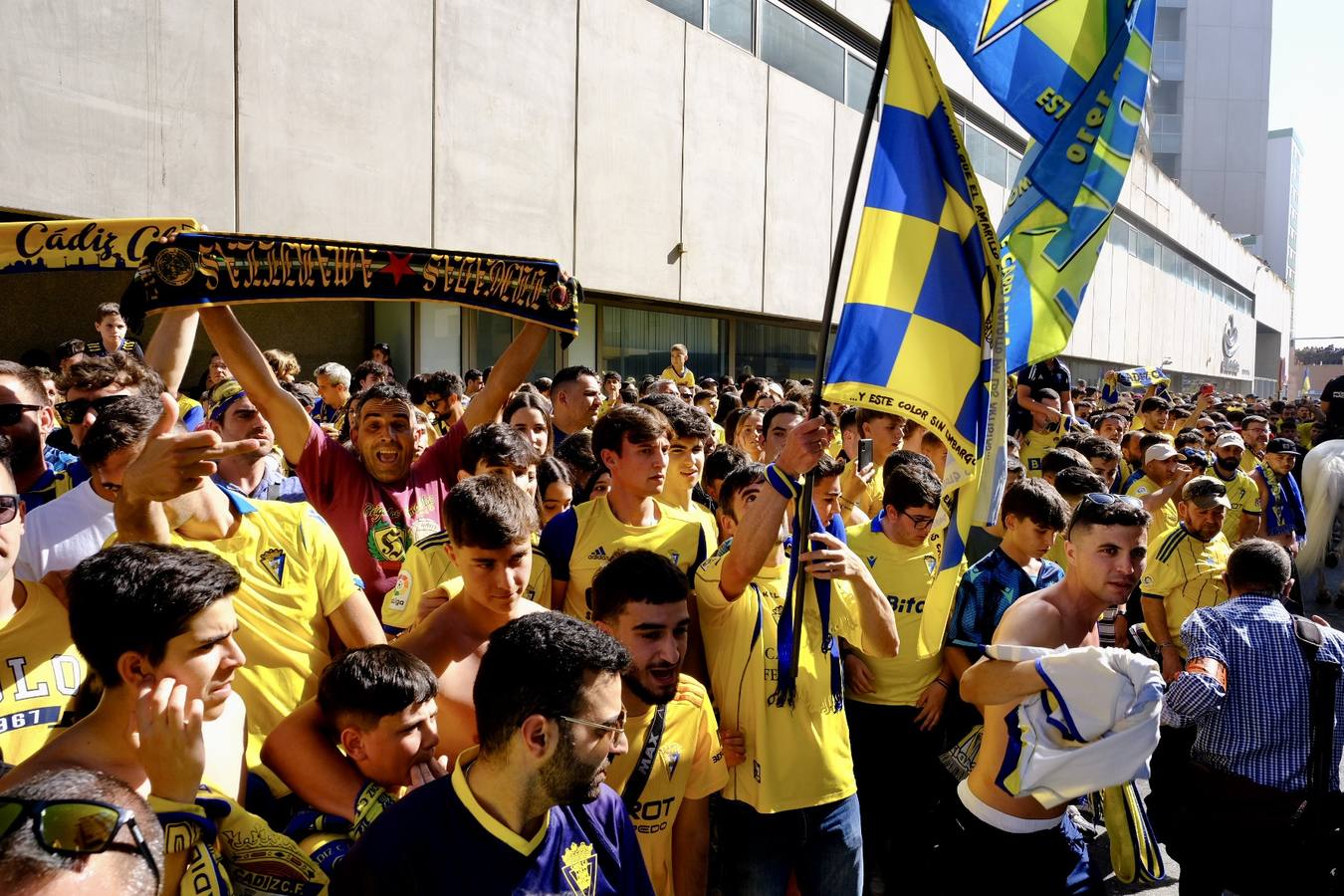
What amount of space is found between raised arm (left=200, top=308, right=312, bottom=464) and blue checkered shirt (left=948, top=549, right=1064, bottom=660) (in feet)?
9.58

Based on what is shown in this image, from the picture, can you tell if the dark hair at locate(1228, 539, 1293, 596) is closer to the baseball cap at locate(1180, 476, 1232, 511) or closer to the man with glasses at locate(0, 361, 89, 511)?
the baseball cap at locate(1180, 476, 1232, 511)

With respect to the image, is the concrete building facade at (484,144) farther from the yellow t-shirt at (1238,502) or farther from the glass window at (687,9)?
the yellow t-shirt at (1238,502)

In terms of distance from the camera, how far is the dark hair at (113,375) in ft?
14.1

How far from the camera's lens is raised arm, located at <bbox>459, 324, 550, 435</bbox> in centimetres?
455

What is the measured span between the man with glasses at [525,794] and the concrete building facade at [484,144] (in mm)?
9706

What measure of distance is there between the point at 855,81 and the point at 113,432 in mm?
21686

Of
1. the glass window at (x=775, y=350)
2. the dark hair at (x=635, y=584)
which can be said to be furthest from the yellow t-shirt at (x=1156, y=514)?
the glass window at (x=775, y=350)

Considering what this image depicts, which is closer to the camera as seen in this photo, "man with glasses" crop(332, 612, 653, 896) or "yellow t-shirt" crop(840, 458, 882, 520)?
"man with glasses" crop(332, 612, 653, 896)

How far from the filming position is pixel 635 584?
299 centimetres

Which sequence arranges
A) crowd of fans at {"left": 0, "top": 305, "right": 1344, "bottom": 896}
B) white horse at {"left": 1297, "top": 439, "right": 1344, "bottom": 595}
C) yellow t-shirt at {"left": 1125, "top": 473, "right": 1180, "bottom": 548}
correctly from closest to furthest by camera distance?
crowd of fans at {"left": 0, "top": 305, "right": 1344, "bottom": 896} → yellow t-shirt at {"left": 1125, "top": 473, "right": 1180, "bottom": 548} → white horse at {"left": 1297, "top": 439, "right": 1344, "bottom": 595}

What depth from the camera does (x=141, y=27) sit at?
1023 cm

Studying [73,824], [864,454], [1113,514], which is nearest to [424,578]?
[73,824]

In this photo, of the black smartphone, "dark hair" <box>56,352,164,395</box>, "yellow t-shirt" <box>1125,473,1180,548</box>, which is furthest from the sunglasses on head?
"yellow t-shirt" <box>1125,473,1180,548</box>

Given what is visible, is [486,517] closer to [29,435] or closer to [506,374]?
[506,374]
